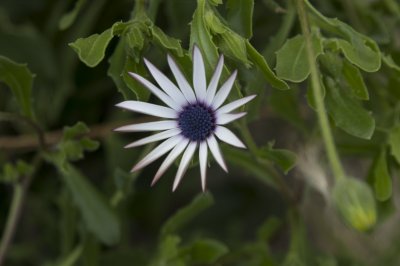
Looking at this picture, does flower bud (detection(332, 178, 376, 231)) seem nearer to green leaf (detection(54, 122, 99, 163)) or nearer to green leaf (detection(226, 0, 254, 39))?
green leaf (detection(226, 0, 254, 39))

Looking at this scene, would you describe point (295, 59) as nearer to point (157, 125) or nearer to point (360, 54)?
point (360, 54)

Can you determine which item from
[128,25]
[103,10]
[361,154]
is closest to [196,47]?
[128,25]

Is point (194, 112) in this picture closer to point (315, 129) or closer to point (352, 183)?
point (352, 183)

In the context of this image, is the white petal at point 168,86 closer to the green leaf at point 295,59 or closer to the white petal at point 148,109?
the white petal at point 148,109

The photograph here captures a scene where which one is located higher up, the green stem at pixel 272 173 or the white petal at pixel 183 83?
the white petal at pixel 183 83

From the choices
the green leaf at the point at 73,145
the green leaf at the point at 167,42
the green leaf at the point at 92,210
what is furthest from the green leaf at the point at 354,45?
the green leaf at the point at 92,210

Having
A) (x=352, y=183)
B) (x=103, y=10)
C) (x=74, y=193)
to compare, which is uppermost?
(x=103, y=10)

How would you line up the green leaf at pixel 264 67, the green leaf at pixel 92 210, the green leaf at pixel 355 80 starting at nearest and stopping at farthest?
the green leaf at pixel 264 67, the green leaf at pixel 355 80, the green leaf at pixel 92 210
